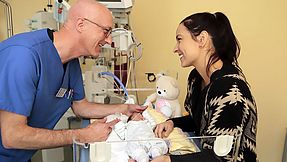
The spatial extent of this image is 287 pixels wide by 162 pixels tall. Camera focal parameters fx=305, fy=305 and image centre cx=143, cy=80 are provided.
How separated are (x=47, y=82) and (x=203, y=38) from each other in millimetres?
731

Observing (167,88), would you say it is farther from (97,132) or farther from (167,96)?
(97,132)

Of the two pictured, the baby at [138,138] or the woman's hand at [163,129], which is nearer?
the baby at [138,138]

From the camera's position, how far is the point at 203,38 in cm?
141

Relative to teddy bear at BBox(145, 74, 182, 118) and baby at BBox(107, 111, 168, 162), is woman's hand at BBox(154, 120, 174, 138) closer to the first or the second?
baby at BBox(107, 111, 168, 162)

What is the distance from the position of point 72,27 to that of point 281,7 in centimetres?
178

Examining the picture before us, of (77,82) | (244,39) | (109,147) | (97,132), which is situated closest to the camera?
(109,147)

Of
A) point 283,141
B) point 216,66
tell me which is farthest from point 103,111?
point 283,141

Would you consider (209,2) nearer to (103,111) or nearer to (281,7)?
(281,7)

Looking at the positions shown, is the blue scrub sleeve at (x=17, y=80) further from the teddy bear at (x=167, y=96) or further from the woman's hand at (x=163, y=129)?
the teddy bear at (x=167, y=96)

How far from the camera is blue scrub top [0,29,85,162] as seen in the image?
1165 mm

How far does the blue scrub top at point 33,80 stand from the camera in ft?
3.82

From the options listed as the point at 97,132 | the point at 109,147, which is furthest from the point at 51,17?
the point at 109,147

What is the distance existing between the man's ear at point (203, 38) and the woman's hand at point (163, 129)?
405mm

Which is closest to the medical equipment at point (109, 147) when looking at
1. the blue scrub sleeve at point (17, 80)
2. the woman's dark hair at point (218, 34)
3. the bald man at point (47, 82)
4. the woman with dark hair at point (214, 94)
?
the woman with dark hair at point (214, 94)
